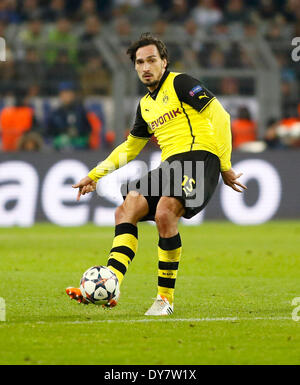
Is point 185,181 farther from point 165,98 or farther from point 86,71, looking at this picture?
point 86,71

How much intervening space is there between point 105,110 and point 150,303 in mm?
9984

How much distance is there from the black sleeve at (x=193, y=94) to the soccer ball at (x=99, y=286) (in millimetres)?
1526

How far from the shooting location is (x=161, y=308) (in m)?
7.14

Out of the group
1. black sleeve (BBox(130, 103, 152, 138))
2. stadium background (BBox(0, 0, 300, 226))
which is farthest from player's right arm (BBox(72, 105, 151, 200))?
stadium background (BBox(0, 0, 300, 226))

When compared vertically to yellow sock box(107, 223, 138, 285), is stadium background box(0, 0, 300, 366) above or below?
above

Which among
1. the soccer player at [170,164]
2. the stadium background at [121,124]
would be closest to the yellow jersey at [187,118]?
the soccer player at [170,164]

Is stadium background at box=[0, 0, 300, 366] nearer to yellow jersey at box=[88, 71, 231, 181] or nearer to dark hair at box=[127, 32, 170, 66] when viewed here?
yellow jersey at box=[88, 71, 231, 181]

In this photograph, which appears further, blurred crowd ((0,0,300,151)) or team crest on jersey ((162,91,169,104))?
blurred crowd ((0,0,300,151))

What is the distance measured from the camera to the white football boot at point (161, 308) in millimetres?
7128

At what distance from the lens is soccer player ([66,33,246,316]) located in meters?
7.09

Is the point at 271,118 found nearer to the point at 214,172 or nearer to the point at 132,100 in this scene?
the point at 132,100

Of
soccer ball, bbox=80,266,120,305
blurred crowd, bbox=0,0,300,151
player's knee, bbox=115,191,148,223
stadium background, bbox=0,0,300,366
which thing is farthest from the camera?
blurred crowd, bbox=0,0,300,151

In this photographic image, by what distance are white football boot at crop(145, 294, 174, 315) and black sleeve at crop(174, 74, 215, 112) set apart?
154cm
